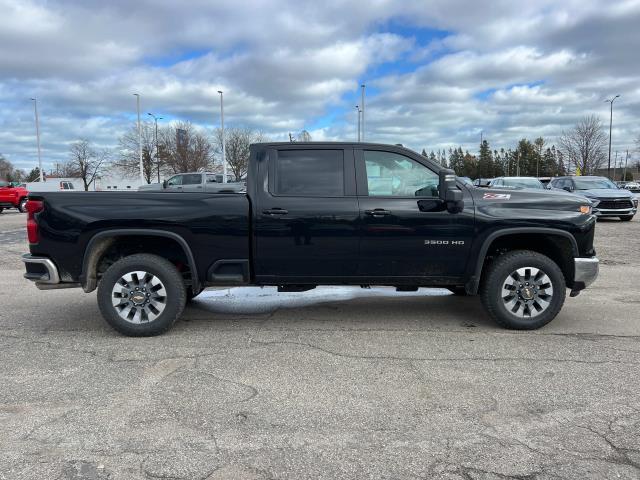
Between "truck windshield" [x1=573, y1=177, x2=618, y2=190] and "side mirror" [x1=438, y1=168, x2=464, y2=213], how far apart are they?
16.1 metres

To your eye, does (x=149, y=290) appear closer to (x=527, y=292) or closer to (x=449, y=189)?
(x=449, y=189)

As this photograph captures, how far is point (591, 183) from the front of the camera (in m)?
18.9

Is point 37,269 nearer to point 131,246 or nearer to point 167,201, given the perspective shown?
point 131,246

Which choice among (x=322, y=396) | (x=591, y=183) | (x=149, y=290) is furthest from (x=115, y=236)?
(x=591, y=183)

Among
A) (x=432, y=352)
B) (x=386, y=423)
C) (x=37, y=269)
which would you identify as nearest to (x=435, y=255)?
(x=432, y=352)

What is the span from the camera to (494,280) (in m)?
5.10

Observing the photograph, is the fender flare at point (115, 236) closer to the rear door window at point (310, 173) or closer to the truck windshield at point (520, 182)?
the rear door window at point (310, 173)

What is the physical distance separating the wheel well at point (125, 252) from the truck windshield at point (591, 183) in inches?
690

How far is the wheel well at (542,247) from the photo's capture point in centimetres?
523

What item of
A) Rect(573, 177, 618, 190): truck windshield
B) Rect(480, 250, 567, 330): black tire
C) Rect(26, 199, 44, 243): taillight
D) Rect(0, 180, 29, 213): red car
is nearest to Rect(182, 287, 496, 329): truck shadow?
Rect(480, 250, 567, 330): black tire

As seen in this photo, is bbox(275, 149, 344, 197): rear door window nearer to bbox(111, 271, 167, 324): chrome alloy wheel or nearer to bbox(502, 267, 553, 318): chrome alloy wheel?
bbox(111, 271, 167, 324): chrome alloy wheel

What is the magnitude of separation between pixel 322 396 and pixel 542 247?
3.22 metres

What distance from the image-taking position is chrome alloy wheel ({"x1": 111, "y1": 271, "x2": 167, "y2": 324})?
497 centimetres

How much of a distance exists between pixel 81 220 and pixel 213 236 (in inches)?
51.9
